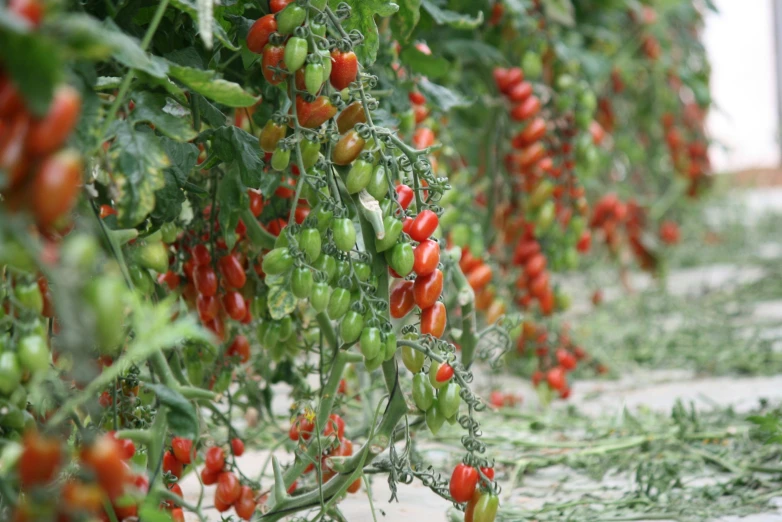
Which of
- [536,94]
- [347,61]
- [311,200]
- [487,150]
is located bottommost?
[487,150]

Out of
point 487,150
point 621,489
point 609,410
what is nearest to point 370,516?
point 621,489

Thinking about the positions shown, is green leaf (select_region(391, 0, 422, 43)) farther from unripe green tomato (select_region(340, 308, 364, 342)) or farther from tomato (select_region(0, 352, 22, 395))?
tomato (select_region(0, 352, 22, 395))

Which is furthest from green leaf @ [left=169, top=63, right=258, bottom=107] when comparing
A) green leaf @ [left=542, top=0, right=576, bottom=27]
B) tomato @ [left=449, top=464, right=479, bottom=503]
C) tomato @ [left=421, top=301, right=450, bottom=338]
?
green leaf @ [left=542, top=0, right=576, bottom=27]

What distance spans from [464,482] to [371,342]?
146 mm

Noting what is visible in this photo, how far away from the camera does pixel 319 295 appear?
0.70 metres

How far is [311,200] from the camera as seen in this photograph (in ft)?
2.65

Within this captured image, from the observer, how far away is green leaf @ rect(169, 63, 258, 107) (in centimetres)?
59

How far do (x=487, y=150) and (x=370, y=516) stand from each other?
2.89 feet

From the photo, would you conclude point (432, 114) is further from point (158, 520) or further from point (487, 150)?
point (158, 520)

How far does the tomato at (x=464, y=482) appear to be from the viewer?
2.39 feet

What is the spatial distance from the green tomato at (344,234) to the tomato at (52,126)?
12.4 inches

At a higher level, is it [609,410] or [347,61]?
[347,61]

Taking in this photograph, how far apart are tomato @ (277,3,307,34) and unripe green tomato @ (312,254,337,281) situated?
185 mm

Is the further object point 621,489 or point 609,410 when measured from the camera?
point 609,410
